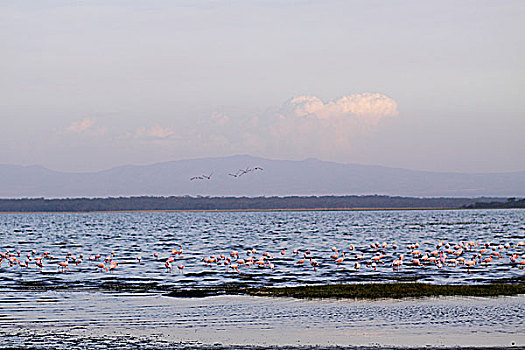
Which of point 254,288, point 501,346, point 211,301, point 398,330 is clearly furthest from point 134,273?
point 501,346

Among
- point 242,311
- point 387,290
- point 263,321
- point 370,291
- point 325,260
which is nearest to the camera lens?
point 263,321

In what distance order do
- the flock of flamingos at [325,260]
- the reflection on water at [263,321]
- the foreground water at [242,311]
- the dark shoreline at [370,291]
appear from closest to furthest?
the reflection on water at [263,321] < the foreground water at [242,311] < the dark shoreline at [370,291] < the flock of flamingos at [325,260]

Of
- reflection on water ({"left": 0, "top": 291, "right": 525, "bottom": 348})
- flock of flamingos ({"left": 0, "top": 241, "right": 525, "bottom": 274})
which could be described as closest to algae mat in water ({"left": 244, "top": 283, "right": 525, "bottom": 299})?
reflection on water ({"left": 0, "top": 291, "right": 525, "bottom": 348})

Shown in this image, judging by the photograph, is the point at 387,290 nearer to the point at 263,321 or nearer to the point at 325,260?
the point at 263,321

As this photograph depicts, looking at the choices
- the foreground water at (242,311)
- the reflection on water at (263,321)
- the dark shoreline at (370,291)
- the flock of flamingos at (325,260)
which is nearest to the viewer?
the reflection on water at (263,321)

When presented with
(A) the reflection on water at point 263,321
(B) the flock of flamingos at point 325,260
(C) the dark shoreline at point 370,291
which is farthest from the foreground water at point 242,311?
(C) the dark shoreline at point 370,291

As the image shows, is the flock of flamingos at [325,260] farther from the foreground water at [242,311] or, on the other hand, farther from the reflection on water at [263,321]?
the reflection on water at [263,321]

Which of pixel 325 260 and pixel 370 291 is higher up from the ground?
pixel 370 291

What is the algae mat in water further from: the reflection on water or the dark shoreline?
the reflection on water

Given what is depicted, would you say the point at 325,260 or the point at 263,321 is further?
the point at 325,260

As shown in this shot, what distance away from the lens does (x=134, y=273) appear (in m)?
39.7

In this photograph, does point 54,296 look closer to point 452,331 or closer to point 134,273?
point 134,273

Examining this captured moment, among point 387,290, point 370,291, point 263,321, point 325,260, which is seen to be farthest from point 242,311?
point 325,260

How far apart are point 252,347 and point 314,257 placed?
105 feet
